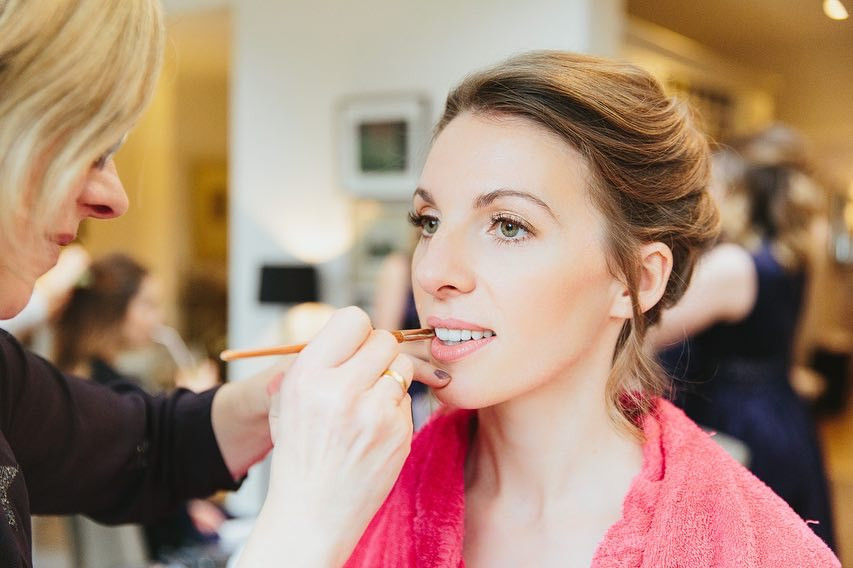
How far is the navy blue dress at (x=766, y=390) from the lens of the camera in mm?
2006

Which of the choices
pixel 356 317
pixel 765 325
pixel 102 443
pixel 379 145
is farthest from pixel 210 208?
pixel 356 317

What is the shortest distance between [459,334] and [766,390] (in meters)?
1.46

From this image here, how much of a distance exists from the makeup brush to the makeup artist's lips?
15mm

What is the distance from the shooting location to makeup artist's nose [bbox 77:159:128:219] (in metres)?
0.79

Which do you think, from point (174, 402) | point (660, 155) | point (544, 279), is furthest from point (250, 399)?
point (660, 155)

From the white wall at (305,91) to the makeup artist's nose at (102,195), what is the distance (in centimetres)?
258

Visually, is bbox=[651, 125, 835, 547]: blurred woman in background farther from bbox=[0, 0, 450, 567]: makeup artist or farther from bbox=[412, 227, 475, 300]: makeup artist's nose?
bbox=[0, 0, 450, 567]: makeup artist

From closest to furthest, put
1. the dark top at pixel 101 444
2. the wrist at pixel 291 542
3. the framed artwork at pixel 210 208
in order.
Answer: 1. the wrist at pixel 291 542
2. the dark top at pixel 101 444
3. the framed artwork at pixel 210 208

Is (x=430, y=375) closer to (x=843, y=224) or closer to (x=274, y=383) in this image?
(x=274, y=383)

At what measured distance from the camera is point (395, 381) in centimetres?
76

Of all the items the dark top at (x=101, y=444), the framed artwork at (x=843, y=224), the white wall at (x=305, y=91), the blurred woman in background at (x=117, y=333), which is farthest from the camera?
the white wall at (x=305, y=91)

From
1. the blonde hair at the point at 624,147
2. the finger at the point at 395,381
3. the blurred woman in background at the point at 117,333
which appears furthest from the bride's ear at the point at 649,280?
the blurred woman in background at the point at 117,333

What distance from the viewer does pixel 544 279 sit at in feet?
2.97

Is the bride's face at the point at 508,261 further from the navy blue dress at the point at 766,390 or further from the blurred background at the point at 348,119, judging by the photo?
the blurred background at the point at 348,119
